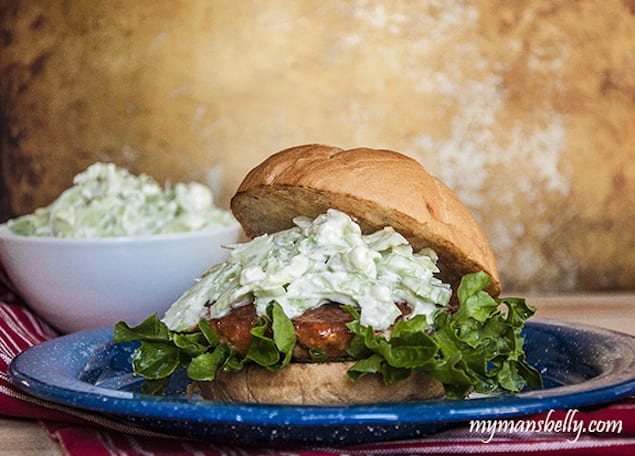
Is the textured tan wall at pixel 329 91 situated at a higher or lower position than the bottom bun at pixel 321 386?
higher

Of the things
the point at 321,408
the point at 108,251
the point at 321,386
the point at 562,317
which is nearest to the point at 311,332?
the point at 321,386

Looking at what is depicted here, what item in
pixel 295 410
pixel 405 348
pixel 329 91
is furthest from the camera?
pixel 329 91

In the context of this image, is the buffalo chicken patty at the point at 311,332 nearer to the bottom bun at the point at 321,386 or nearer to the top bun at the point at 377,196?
the bottom bun at the point at 321,386

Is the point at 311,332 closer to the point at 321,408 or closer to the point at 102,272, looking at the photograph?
the point at 321,408

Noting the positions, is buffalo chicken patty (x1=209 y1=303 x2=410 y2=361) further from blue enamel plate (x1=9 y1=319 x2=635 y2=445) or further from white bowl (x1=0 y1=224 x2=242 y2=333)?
white bowl (x1=0 y1=224 x2=242 y2=333)

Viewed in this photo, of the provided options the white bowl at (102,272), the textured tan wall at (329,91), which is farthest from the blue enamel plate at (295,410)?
the textured tan wall at (329,91)

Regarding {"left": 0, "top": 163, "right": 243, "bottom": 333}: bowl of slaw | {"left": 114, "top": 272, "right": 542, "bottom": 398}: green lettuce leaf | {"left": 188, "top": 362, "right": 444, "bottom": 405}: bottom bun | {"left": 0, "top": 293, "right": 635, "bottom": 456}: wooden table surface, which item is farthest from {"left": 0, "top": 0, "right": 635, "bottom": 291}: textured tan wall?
{"left": 188, "top": 362, "right": 444, "bottom": 405}: bottom bun
